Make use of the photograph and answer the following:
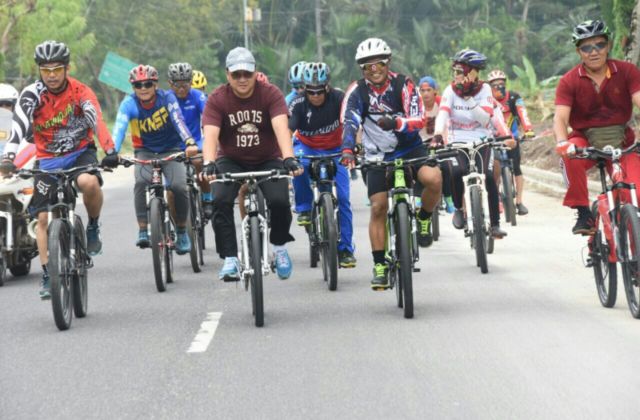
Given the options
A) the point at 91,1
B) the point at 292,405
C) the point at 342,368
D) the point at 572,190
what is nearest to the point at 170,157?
the point at 572,190

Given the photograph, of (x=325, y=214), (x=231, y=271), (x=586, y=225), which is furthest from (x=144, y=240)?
(x=586, y=225)

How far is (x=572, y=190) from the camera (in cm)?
1012

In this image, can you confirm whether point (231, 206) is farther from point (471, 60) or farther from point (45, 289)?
point (471, 60)

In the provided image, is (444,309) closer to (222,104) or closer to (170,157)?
(222,104)

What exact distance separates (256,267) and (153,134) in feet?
14.0

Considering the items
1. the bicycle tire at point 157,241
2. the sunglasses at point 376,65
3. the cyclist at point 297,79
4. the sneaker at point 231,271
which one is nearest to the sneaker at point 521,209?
the cyclist at point 297,79

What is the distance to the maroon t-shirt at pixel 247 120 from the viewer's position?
1032cm

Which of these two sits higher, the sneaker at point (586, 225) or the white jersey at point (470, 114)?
the white jersey at point (470, 114)

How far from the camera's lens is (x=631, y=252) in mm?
9359

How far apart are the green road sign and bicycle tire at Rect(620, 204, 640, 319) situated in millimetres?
35794

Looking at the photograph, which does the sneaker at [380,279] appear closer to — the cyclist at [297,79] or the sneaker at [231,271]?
the sneaker at [231,271]

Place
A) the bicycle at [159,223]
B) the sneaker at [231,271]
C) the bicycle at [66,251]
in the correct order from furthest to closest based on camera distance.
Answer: the bicycle at [159,223] → the sneaker at [231,271] → the bicycle at [66,251]

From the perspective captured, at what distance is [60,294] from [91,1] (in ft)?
212

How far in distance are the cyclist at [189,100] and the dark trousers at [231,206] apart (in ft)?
13.8
